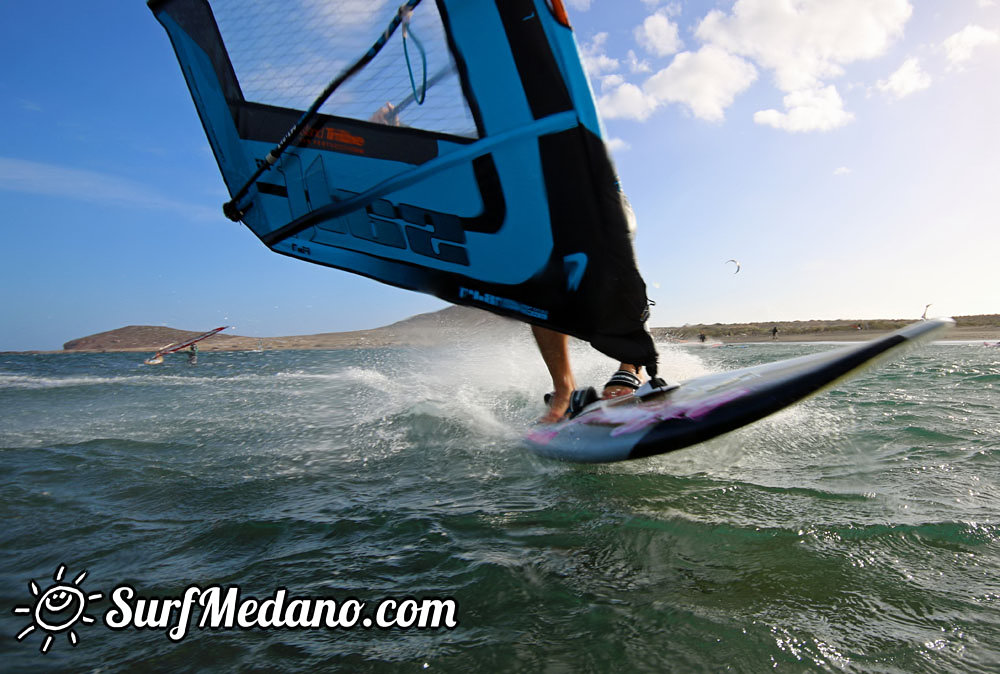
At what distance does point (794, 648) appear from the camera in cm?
105

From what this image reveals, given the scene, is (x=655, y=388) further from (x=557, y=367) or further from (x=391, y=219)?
(x=391, y=219)

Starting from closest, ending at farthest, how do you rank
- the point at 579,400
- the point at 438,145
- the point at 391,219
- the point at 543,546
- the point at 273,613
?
the point at 273,613
the point at 543,546
the point at 438,145
the point at 391,219
the point at 579,400

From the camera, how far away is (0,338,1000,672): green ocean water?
3.67 feet

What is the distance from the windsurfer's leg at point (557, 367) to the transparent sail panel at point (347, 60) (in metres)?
1.20

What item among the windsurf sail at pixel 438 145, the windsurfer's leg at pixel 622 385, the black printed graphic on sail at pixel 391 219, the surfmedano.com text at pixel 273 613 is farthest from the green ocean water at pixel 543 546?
the black printed graphic on sail at pixel 391 219

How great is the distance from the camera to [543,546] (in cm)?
162

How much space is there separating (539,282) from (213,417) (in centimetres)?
416

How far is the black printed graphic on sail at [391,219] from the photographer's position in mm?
2078

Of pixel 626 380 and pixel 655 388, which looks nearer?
pixel 655 388

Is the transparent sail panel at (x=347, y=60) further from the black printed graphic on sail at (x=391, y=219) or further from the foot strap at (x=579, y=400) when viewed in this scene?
the foot strap at (x=579, y=400)

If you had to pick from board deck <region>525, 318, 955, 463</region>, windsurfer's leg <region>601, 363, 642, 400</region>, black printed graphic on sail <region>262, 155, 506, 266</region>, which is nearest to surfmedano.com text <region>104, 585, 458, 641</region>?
board deck <region>525, 318, 955, 463</region>

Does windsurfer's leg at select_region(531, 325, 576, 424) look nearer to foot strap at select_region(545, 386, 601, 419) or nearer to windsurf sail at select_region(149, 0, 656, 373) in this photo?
foot strap at select_region(545, 386, 601, 419)

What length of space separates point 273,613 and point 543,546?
2.61ft

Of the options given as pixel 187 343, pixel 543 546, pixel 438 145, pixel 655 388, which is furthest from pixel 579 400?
pixel 187 343
